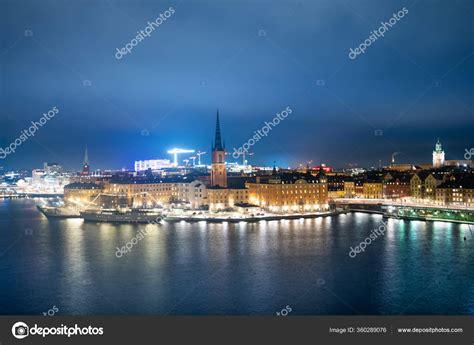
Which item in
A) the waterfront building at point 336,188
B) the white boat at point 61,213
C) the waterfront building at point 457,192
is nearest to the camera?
the white boat at point 61,213

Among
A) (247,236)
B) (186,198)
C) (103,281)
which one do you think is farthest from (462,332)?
(186,198)

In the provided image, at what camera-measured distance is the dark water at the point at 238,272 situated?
186 inches

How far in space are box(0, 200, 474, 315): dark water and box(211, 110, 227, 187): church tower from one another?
19.6 ft

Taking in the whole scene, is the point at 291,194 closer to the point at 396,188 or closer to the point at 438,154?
the point at 396,188

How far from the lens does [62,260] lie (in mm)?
6902

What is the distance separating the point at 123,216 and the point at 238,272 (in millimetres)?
7255

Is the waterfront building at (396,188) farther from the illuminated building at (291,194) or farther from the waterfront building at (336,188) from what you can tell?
the illuminated building at (291,194)

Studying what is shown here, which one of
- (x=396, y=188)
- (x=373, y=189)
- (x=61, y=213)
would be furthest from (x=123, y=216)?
(x=396, y=188)

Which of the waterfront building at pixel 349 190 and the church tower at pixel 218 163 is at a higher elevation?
the church tower at pixel 218 163

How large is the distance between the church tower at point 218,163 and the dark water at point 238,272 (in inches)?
235

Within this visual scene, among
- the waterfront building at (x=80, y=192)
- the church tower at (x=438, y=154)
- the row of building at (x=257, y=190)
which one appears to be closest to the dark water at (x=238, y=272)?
the row of building at (x=257, y=190)

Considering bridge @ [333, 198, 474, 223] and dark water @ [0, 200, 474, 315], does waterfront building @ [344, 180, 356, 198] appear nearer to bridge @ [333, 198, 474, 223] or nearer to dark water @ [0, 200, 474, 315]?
bridge @ [333, 198, 474, 223]

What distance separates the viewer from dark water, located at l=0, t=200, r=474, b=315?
186 inches

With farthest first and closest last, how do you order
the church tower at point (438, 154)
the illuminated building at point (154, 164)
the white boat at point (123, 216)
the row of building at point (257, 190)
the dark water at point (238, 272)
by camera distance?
the illuminated building at point (154, 164)
the church tower at point (438, 154)
the row of building at point (257, 190)
the white boat at point (123, 216)
the dark water at point (238, 272)
